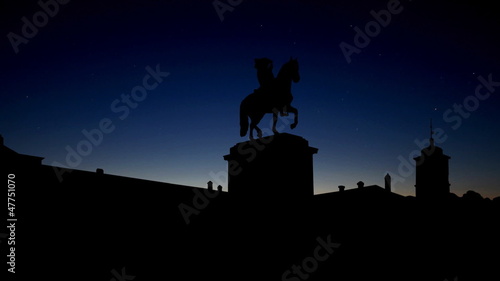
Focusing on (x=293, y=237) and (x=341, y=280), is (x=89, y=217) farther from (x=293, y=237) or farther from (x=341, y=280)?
(x=341, y=280)

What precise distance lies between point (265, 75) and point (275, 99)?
1.90ft

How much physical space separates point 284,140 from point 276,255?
88.6 inches

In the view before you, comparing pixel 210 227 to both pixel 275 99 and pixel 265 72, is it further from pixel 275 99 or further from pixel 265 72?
pixel 265 72

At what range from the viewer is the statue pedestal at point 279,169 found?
634 centimetres

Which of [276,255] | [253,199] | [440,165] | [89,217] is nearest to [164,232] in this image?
[89,217]

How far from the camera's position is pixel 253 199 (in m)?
6.64

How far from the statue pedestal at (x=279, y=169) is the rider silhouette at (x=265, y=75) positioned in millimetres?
945
